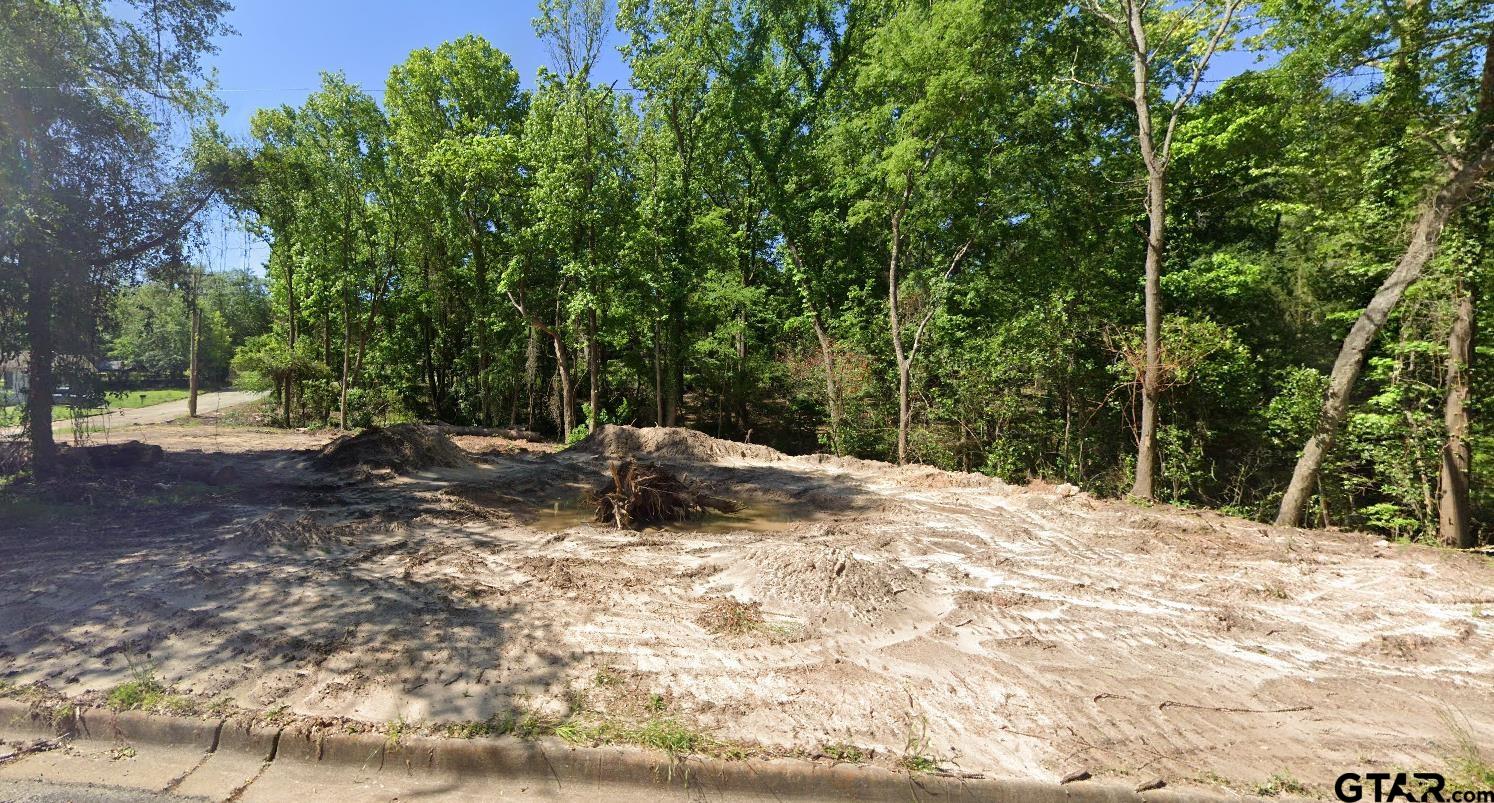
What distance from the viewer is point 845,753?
3.40 metres

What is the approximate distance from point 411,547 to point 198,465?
7589 mm

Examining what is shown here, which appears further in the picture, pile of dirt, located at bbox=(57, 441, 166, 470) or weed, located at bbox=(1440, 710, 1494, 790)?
pile of dirt, located at bbox=(57, 441, 166, 470)

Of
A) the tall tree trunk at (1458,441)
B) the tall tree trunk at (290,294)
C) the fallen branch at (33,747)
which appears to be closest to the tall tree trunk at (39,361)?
the fallen branch at (33,747)

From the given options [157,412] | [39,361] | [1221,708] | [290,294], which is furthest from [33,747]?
[157,412]

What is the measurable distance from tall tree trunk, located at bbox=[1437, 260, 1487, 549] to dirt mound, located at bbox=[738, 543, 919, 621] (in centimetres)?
980

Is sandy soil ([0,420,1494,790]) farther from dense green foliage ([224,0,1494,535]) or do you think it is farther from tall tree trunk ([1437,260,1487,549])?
dense green foliage ([224,0,1494,535])

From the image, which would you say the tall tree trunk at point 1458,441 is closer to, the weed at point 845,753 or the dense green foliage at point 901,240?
the dense green foliage at point 901,240

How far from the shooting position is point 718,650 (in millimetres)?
4668

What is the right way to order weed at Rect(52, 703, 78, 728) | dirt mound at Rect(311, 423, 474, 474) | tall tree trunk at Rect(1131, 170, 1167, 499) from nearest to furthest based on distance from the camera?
weed at Rect(52, 703, 78, 728) < tall tree trunk at Rect(1131, 170, 1167, 499) < dirt mound at Rect(311, 423, 474, 474)

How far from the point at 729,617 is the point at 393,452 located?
33.5 feet

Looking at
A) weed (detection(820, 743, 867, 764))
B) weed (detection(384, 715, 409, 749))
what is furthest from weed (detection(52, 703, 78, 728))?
weed (detection(820, 743, 867, 764))

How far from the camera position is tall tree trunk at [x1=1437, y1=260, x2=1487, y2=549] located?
30.4ft

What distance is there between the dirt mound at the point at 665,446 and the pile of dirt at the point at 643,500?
5.47 metres

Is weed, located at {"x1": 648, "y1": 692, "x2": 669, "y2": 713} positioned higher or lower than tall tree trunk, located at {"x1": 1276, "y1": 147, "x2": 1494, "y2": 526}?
lower
